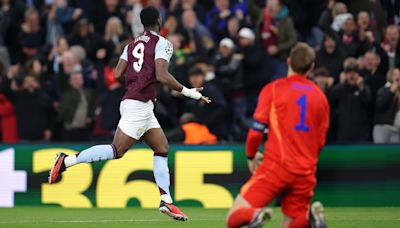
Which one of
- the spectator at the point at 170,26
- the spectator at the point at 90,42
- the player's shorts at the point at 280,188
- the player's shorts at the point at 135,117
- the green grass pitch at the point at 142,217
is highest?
the spectator at the point at 170,26

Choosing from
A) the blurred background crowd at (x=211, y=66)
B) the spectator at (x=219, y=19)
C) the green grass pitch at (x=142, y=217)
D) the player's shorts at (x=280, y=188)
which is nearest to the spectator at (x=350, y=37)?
the blurred background crowd at (x=211, y=66)

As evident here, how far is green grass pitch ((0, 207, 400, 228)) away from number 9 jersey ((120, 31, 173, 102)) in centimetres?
158

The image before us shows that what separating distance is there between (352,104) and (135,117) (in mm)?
5923

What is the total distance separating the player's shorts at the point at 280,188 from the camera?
8.77 meters

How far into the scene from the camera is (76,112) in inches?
736

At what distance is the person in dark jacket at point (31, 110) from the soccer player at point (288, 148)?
10.3m

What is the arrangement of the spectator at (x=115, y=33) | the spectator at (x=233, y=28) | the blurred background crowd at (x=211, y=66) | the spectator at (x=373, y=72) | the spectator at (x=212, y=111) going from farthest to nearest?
1. the spectator at (x=115, y=33)
2. the spectator at (x=233, y=28)
3. the spectator at (x=373, y=72)
4. the spectator at (x=212, y=111)
5. the blurred background crowd at (x=211, y=66)

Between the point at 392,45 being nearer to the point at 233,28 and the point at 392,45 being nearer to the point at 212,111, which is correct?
the point at 233,28

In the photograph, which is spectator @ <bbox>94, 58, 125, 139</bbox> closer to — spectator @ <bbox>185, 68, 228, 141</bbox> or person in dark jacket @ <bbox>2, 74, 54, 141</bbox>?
person in dark jacket @ <bbox>2, 74, 54, 141</bbox>

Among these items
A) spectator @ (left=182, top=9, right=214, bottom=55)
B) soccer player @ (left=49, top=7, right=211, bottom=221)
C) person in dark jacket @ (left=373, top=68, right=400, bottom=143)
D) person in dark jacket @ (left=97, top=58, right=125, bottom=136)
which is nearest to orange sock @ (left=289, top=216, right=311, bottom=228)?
soccer player @ (left=49, top=7, right=211, bottom=221)

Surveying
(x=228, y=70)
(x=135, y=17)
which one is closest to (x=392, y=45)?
(x=228, y=70)

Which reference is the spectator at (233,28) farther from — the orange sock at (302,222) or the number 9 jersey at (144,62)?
the orange sock at (302,222)

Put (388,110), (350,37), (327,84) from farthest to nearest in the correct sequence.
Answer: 1. (350,37)
2. (327,84)
3. (388,110)

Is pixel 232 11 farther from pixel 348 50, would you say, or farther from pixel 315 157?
pixel 315 157
